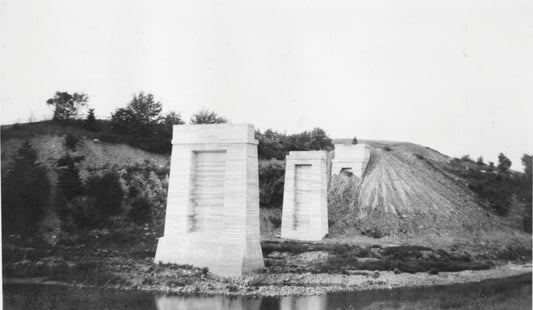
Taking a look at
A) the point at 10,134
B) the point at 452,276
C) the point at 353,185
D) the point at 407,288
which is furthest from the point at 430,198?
the point at 10,134

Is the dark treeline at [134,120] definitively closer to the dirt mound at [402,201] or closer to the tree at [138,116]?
the tree at [138,116]

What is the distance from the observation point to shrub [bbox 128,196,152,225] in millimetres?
34503

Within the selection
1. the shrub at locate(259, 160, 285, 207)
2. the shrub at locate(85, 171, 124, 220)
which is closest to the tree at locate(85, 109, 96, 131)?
the shrub at locate(85, 171, 124, 220)

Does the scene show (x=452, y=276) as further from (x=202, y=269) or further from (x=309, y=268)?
(x=202, y=269)

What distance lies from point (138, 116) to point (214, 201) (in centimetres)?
2199

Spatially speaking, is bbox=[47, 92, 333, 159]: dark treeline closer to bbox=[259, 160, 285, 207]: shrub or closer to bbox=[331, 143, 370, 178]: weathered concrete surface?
bbox=[259, 160, 285, 207]: shrub

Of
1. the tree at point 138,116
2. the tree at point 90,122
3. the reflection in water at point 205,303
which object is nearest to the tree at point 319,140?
the tree at point 138,116

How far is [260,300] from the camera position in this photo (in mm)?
20469

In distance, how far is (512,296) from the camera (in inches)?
855

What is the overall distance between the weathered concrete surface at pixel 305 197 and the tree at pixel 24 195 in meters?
16.1

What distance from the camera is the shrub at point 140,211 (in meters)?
34.5

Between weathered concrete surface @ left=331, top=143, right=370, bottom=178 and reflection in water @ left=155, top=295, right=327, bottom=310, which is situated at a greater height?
weathered concrete surface @ left=331, top=143, right=370, bottom=178

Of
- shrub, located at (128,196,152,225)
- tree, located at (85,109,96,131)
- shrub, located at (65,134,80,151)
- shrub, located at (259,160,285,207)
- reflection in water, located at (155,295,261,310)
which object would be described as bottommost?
reflection in water, located at (155,295,261,310)

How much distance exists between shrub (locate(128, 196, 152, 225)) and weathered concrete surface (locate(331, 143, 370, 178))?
1942cm
